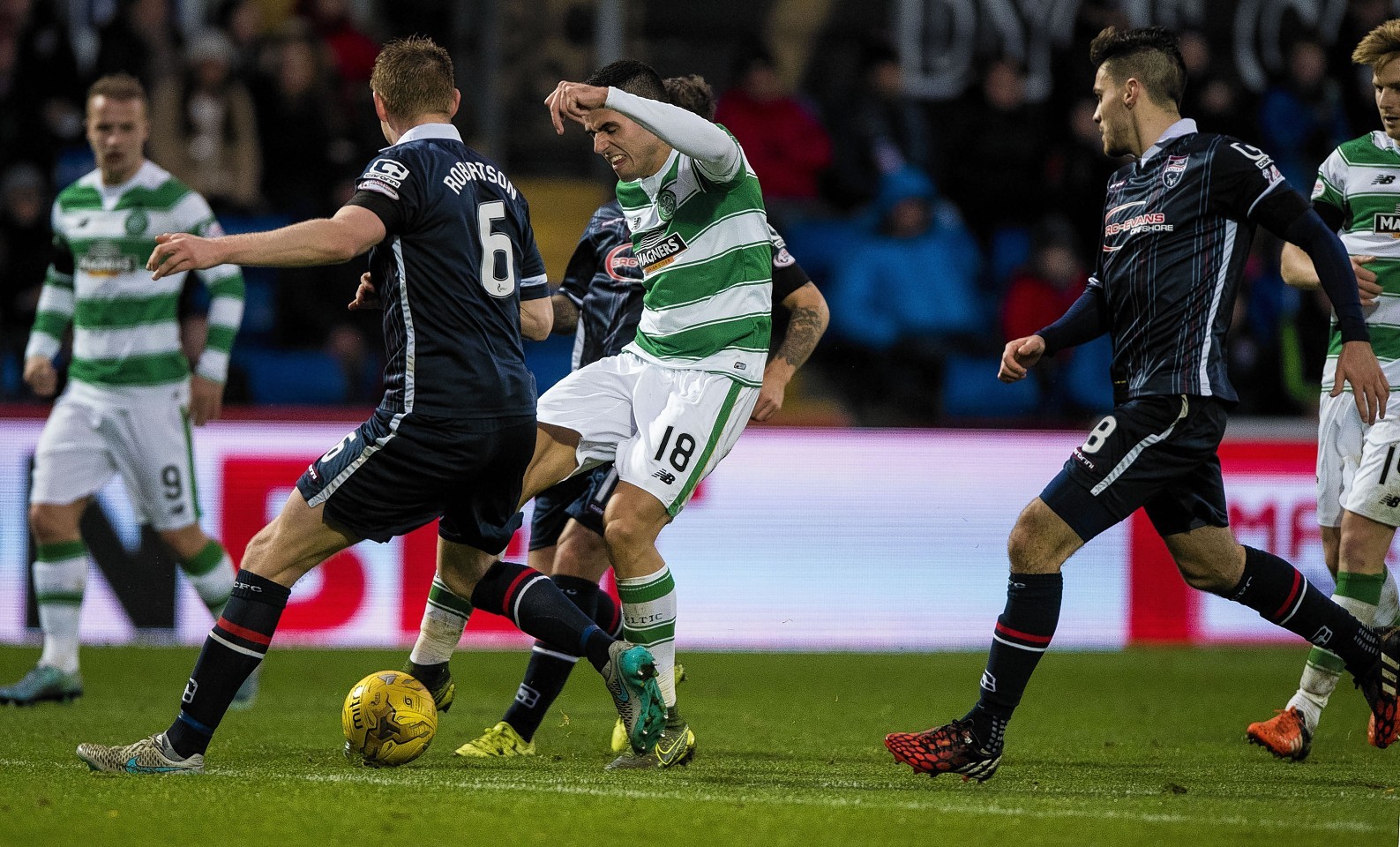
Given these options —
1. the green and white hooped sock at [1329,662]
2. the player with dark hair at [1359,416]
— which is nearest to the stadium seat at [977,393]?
the player with dark hair at [1359,416]

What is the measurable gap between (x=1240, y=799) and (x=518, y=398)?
99.0 inches

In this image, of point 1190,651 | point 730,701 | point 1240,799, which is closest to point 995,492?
point 1190,651

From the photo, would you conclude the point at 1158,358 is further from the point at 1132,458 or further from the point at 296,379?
the point at 296,379

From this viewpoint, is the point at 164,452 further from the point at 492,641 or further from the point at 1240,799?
the point at 1240,799

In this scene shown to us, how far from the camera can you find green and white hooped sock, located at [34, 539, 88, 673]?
7344 mm

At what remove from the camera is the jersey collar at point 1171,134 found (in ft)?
17.4

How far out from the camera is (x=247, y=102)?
1173cm

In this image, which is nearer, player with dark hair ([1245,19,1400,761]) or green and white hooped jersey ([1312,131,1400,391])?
player with dark hair ([1245,19,1400,761])

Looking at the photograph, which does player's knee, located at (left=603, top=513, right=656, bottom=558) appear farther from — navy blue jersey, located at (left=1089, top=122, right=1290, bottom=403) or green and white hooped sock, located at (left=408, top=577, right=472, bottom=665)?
navy blue jersey, located at (left=1089, top=122, right=1290, bottom=403)

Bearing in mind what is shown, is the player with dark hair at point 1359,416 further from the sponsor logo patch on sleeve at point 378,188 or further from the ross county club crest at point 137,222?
the ross county club crest at point 137,222

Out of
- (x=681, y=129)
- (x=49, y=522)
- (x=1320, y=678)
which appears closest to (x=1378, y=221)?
(x=1320, y=678)

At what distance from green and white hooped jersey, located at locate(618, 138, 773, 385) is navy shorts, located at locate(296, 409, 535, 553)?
668mm

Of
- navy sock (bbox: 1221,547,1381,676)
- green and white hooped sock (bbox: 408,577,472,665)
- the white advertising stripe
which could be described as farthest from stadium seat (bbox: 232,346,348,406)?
navy sock (bbox: 1221,547,1381,676)

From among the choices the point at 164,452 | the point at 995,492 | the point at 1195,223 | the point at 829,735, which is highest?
the point at 1195,223
